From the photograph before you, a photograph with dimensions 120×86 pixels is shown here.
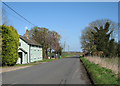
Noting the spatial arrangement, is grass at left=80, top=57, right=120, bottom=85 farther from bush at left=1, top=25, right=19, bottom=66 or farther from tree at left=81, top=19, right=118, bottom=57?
tree at left=81, top=19, right=118, bottom=57

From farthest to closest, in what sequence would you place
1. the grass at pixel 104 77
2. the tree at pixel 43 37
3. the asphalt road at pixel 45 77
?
1. the tree at pixel 43 37
2. the asphalt road at pixel 45 77
3. the grass at pixel 104 77

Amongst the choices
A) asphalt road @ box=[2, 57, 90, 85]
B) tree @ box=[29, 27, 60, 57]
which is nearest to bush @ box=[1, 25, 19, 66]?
asphalt road @ box=[2, 57, 90, 85]

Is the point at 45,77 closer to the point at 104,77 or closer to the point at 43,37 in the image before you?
the point at 104,77

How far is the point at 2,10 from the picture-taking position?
26.2 meters

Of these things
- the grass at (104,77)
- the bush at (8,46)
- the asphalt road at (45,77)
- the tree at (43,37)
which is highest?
the tree at (43,37)

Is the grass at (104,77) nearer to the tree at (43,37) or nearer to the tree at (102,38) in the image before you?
the tree at (102,38)

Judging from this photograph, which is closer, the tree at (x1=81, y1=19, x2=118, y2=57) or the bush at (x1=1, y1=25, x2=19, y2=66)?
the bush at (x1=1, y1=25, x2=19, y2=66)

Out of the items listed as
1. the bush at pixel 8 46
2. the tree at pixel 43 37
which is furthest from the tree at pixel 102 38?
the bush at pixel 8 46

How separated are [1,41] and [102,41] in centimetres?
2362

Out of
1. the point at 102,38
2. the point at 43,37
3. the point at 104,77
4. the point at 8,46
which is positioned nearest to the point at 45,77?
the point at 104,77

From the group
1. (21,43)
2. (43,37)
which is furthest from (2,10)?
(43,37)

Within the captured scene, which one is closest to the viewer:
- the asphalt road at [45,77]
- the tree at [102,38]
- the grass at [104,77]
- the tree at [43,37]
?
the grass at [104,77]

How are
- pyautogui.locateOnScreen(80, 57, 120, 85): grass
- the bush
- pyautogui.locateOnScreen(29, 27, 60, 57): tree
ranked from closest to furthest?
pyautogui.locateOnScreen(80, 57, 120, 85): grass, the bush, pyautogui.locateOnScreen(29, 27, 60, 57): tree

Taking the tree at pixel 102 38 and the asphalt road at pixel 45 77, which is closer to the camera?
the asphalt road at pixel 45 77
